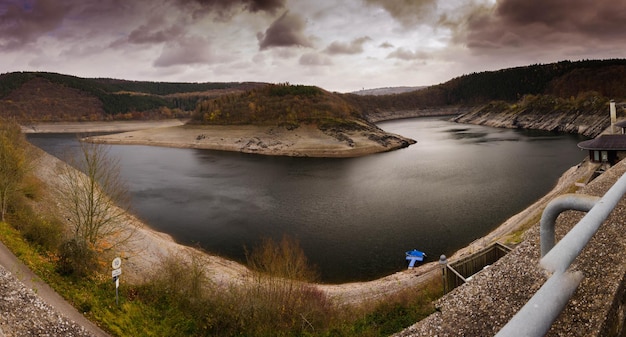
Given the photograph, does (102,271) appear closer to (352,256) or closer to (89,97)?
(352,256)

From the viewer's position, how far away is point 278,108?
78562 millimetres

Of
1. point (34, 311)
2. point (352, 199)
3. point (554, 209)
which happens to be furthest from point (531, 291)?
point (352, 199)

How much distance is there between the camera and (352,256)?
18453 millimetres

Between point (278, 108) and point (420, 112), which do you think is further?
point (420, 112)

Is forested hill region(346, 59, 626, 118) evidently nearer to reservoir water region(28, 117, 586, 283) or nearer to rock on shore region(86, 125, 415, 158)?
rock on shore region(86, 125, 415, 158)

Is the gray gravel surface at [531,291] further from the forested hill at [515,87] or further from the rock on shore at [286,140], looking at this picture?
the forested hill at [515,87]

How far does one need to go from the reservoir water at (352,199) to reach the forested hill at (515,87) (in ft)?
270

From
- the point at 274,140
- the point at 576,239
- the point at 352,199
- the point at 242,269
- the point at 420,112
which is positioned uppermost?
the point at 420,112

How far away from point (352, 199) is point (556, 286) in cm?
2832

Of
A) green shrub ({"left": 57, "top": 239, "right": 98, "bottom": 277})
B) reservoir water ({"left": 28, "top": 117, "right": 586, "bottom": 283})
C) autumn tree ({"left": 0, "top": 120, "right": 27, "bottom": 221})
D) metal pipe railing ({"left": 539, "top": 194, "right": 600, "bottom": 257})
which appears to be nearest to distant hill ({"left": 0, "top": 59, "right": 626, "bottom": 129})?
reservoir water ({"left": 28, "top": 117, "right": 586, "bottom": 283})

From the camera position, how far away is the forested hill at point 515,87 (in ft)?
398

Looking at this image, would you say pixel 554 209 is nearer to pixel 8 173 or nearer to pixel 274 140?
pixel 8 173

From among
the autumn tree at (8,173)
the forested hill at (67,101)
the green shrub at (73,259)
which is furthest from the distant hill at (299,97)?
the green shrub at (73,259)

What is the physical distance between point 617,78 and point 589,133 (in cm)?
7990
